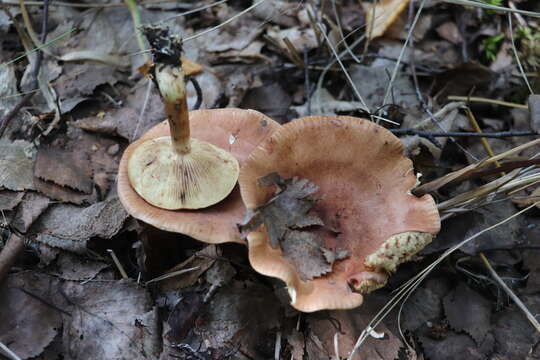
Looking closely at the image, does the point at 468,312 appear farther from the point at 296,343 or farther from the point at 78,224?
the point at 78,224

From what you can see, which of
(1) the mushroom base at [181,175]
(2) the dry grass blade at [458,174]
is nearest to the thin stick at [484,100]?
(2) the dry grass blade at [458,174]

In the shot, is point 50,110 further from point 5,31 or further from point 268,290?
point 268,290

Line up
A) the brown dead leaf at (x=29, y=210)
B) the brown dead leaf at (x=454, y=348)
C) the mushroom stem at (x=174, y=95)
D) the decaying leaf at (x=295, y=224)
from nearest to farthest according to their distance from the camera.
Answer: the mushroom stem at (x=174, y=95) → the decaying leaf at (x=295, y=224) → the brown dead leaf at (x=454, y=348) → the brown dead leaf at (x=29, y=210)

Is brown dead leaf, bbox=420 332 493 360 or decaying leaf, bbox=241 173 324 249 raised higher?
decaying leaf, bbox=241 173 324 249

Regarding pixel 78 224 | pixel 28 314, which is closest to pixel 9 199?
pixel 78 224

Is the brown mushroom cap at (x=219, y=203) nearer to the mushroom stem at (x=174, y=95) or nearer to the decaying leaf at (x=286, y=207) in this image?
the decaying leaf at (x=286, y=207)

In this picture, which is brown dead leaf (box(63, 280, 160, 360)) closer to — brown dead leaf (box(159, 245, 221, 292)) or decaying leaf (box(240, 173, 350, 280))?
brown dead leaf (box(159, 245, 221, 292))

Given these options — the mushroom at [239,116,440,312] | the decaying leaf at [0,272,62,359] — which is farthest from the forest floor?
the mushroom at [239,116,440,312]
